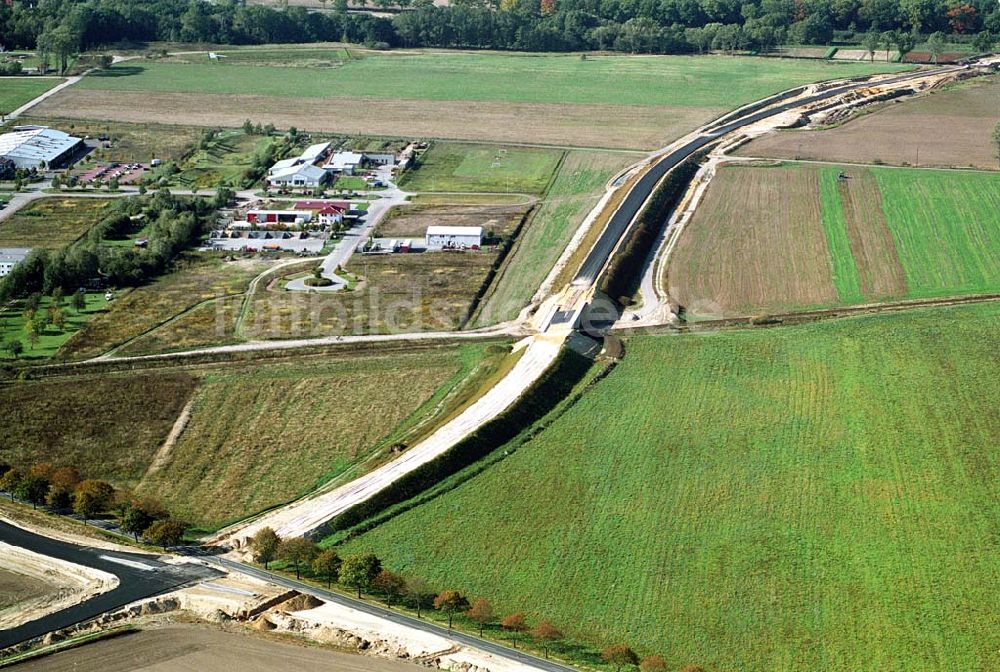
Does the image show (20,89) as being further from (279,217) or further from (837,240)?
(837,240)

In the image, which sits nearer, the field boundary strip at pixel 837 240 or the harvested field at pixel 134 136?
the field boundary strip at pixel 837 240

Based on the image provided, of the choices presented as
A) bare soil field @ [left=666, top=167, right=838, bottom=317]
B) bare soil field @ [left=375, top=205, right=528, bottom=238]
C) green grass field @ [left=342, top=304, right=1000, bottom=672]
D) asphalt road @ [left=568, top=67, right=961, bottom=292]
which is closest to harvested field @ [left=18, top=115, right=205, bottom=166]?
bare soil field @ [left=375, top=205, right=528, bottom=238]

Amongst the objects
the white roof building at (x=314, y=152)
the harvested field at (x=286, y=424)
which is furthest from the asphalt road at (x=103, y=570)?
the white roof building at (x=314, y=152)

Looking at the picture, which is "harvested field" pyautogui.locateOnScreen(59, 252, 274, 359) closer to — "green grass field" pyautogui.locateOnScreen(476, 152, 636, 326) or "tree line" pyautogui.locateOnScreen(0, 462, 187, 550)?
"tree line" pyautogui.locateOnScreen(0, 462, 187, 550)

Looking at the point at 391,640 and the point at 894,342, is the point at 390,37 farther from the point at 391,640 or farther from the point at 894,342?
the point at 391,640

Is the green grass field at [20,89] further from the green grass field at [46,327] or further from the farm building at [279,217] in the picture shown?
the green grass field at [46,327]

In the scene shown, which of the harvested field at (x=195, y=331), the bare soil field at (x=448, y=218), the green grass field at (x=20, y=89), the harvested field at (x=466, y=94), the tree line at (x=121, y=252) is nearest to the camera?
the harvested field at (x=195, y=331)
